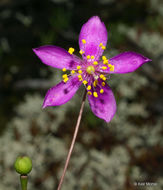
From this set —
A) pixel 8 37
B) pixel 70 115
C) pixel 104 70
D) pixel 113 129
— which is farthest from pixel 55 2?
pixel 104 70

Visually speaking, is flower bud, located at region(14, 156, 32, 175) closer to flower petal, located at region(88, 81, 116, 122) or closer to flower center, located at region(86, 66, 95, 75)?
flower petal, located at region(88, 81, 116, 122)

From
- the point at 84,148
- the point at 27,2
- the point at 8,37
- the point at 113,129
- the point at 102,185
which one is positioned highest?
the point at 27,2

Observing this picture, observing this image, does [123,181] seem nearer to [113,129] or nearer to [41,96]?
[113,129]

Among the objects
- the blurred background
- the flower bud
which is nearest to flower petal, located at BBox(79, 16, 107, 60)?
the flower bud

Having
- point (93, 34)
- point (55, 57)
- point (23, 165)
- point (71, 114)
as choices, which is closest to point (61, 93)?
point (55, 57)

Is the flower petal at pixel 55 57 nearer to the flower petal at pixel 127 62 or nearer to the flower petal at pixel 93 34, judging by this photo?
the flower petal at pixel 93 34
